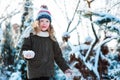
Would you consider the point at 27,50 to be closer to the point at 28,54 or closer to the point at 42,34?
the point at 28,54

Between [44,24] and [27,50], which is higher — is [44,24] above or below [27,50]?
above

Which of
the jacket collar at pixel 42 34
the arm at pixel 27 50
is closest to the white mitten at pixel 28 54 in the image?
the arm at pixel 27 50

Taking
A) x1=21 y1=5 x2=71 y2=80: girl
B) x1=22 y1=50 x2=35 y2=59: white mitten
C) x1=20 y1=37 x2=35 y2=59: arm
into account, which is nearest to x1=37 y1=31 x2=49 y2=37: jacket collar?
x1=21 y1=5 x2=71 y2=80: girl

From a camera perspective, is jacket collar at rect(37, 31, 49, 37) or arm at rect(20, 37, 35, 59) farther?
jacket collar at rect(37, 31, 49, 37)

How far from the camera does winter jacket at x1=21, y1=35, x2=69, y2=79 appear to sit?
15.3 ft

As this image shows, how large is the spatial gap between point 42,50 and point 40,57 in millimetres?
89

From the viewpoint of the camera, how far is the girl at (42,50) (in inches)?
184

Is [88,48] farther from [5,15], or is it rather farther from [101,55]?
[5,15]

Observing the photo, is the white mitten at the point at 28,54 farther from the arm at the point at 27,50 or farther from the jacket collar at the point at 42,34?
the jacket collar at the point at 42,34

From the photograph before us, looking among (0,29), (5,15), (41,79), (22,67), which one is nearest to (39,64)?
(41,79)

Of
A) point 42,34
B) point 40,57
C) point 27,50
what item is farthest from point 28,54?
point 42,34

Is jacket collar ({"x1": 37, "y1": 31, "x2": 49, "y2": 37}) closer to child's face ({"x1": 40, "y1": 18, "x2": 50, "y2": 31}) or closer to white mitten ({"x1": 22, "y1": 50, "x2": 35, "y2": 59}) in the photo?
child's face ({"x1": 40, "y1": 18, "x2": 50, "y2": 31})

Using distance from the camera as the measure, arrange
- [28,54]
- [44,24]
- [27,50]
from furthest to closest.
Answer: [44,24]
[27,50]
[28,54]

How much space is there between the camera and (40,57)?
4699 mm
